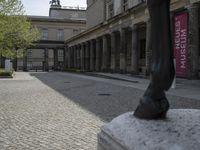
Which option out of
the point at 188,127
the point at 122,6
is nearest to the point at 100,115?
the point at 188,127

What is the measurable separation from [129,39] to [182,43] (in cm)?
2118

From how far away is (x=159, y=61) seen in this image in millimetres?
4539

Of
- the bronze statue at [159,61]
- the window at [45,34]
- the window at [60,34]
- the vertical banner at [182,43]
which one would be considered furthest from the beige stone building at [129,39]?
the window at [60,34]

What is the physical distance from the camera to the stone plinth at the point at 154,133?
3771 millimetres

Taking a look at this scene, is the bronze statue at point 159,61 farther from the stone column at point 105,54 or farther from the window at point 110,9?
the window at point 110,9

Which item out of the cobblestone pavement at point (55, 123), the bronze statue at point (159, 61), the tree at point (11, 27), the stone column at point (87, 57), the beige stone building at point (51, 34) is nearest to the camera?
the bronze statue at point (159, 61)

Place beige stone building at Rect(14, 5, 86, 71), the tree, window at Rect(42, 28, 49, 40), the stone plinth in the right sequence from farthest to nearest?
window at Rect(42, 28, 49, 40)
beige stone building at Rect(14, 5, 86, 71)
the tree
the stone plinth

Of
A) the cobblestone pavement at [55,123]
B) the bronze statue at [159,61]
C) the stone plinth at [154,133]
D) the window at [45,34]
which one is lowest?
the cobblestone pavement at [55,123]

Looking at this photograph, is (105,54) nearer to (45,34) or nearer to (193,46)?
(193,46)

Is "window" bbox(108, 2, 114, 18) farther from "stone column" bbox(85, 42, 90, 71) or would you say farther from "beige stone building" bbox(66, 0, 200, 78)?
"stone column" bbox(85, 42, 90, 71)

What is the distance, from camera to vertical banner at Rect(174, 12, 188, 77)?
967 inches

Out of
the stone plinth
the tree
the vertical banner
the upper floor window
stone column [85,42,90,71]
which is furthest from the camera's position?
stone column [85,42,90,71]

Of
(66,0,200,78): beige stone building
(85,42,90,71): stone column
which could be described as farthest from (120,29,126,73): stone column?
(85,42,90,71): stone column

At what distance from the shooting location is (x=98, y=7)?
6394cm
